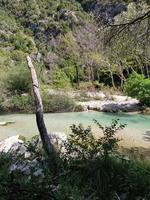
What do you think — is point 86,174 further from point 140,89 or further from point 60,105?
point 140,89

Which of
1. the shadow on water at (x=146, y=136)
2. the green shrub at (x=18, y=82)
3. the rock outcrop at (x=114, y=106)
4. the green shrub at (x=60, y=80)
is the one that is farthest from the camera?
the green shrub at (x=60, y=80)

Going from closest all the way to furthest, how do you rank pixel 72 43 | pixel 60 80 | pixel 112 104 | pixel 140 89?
1. pixel 112 104
2. pixel 140 89
3. pixel 60 80
4. pixel 72 43

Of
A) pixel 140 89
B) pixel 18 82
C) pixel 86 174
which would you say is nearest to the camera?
pixel 86 174

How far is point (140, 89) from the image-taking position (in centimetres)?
2900

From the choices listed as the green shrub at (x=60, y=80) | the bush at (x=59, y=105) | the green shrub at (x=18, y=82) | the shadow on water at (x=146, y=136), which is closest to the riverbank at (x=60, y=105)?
the bush at (x=59, y=105)

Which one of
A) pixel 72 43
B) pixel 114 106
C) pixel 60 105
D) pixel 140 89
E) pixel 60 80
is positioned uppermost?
pixel 72 43

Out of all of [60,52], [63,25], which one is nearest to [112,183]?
[60,52]

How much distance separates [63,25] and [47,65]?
515 inches

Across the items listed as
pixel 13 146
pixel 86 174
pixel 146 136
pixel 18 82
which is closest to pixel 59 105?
pixel 18 82

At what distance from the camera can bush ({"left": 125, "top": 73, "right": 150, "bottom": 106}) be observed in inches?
1118

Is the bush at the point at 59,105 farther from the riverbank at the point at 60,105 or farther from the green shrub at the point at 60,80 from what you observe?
the green shrub at the point at 60,80

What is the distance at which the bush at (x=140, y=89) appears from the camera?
28406 mm

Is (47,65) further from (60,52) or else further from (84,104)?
(84,104)

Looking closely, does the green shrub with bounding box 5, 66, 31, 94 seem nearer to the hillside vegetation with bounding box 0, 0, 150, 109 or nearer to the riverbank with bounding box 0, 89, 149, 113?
the hillside vegetation with bounding box 0, 0, 150, 109
